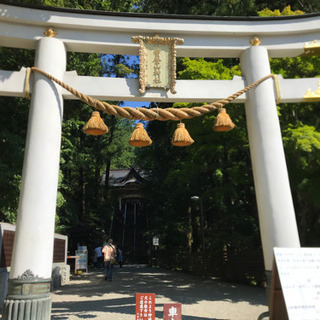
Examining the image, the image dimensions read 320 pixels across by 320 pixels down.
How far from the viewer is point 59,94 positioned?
5.19 metres

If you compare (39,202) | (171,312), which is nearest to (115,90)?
(39,202)

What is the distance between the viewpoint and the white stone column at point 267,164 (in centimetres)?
480

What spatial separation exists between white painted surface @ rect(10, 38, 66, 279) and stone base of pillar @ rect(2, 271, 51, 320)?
4.6 inches

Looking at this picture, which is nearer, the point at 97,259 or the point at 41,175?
the point at 41,175

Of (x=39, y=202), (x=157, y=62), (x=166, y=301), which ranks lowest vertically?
(x=166, y=301)

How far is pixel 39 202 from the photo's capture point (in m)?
4.58

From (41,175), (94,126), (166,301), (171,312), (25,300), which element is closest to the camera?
(171,312)

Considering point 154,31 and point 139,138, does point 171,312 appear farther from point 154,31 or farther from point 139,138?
point 154,31

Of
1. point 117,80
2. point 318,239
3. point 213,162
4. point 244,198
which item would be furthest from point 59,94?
point 244,198

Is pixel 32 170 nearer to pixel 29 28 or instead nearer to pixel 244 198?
pixel 29 28

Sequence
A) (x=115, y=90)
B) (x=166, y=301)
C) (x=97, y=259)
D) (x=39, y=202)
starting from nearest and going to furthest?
(x=39, y=202), (x=115, y=90), (x=166, y=301), (x=97, y=259)

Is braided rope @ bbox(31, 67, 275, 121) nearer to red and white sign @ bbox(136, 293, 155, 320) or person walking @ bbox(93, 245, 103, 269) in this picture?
red and white sign @ bbox(136, 293, 155, 320)

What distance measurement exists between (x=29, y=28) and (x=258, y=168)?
4858 mm

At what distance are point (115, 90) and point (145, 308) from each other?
3.54m
